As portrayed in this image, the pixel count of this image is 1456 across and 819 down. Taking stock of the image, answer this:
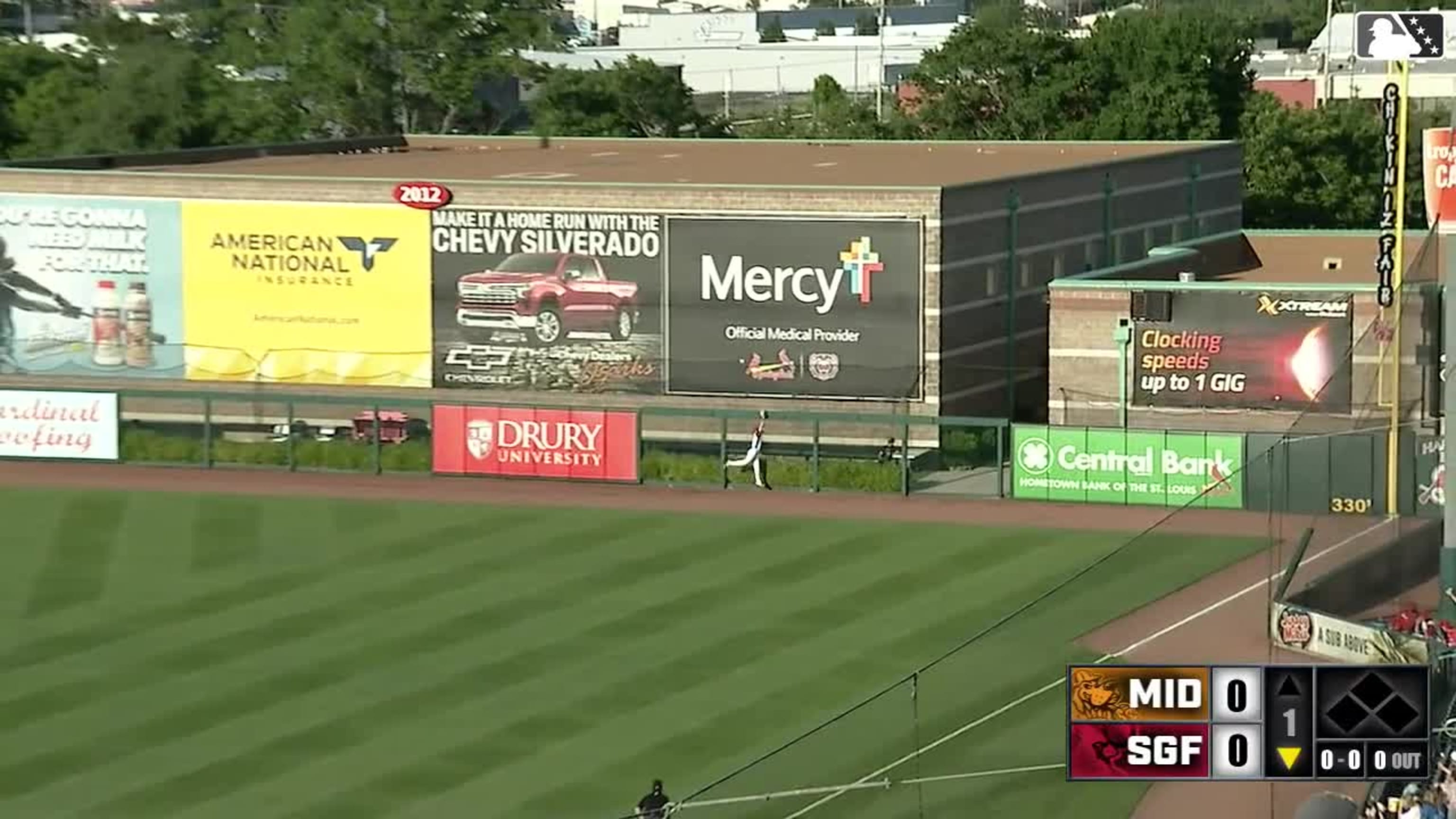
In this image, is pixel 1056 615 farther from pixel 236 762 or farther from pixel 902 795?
pixel 236 762

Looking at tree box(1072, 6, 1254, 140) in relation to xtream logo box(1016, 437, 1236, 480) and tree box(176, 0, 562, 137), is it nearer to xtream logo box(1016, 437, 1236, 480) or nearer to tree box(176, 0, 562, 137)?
tree box(176, 0, 562, 137)

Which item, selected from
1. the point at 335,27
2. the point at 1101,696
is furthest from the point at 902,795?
the point at 335,27

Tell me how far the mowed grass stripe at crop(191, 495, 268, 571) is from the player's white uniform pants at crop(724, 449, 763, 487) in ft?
31.1

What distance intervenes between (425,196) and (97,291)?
8594 mm

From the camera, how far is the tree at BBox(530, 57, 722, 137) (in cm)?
9788

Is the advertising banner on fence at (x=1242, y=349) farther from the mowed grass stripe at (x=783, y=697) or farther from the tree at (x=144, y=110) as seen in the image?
the tree at (x=144, y=110)

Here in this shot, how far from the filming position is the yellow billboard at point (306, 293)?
56281 mm

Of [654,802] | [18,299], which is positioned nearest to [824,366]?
[18,299]

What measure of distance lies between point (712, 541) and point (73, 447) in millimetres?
16399

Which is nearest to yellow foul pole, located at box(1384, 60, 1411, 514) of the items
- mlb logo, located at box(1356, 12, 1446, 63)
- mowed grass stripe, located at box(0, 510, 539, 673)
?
mlb logo, located at box(1356, 12, 1446, 63)

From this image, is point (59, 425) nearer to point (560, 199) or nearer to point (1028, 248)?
point (560, 199)

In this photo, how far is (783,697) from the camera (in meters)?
32.3

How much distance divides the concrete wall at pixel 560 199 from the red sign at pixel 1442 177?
19.4 metres
